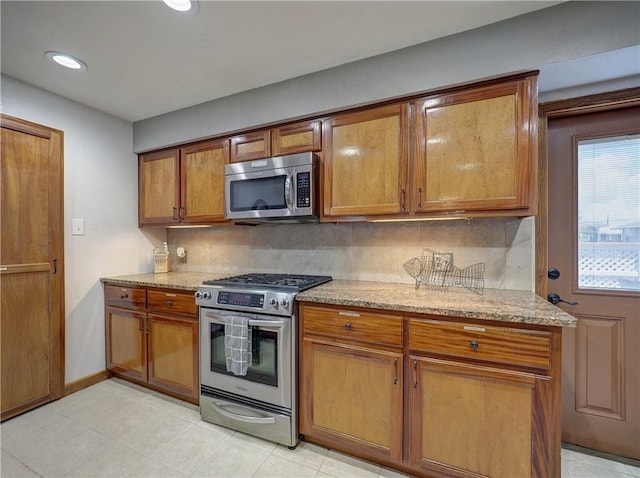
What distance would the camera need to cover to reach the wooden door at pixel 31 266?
6.47 feet

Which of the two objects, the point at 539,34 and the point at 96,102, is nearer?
the point at 539,34

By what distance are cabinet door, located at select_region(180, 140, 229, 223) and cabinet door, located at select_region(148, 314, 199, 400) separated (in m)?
0.88

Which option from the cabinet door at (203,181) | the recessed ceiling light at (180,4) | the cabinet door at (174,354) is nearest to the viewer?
the recessed ceiling light at (180,4)

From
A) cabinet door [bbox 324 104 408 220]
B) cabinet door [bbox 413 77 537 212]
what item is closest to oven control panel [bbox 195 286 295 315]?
cabinet door [bbox 324 104 408 220]

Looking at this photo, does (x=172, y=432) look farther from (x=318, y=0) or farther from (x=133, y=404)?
(x=318, y=0)

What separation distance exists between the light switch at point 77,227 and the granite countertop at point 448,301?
2.04 meters

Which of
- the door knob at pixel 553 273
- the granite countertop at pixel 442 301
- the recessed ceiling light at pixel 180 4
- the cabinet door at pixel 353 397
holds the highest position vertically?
the recessed ceiling light at pixel 180 4

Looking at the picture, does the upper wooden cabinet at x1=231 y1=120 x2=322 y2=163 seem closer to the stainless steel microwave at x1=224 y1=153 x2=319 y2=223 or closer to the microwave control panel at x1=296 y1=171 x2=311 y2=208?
the stainless steel microwave at x1=224 y1=153 x2=319 y2=223

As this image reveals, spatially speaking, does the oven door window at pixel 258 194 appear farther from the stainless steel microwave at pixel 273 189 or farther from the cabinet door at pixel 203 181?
the cabinet door at pixel 203 181

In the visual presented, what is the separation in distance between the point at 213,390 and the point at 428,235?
1.84 m

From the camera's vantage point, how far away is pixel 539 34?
1.41 m

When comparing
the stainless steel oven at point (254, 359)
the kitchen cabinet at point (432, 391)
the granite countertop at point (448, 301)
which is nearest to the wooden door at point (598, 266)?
the granite countertop at point (448, 301)

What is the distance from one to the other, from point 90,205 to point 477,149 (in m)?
3.01

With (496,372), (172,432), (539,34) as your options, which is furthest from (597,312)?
(172,432)
